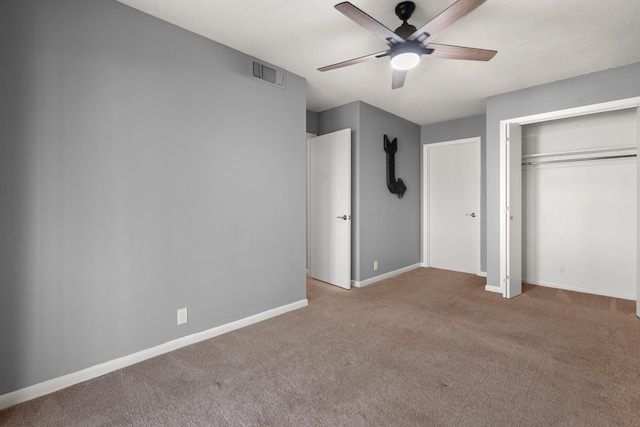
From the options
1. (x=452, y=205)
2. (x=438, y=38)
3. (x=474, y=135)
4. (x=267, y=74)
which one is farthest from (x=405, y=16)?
(x=452, y=205)

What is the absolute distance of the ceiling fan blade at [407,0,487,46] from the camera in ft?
5.68

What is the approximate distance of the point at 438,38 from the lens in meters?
2.63

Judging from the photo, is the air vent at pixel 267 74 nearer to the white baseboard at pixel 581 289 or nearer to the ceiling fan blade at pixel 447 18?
the ceiling fan blade at pixel 447 18

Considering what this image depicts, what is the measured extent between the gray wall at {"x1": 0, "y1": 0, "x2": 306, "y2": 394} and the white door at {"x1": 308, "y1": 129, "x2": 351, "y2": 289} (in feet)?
4.31

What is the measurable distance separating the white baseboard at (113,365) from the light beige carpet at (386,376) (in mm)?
54

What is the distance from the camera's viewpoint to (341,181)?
13.8ft

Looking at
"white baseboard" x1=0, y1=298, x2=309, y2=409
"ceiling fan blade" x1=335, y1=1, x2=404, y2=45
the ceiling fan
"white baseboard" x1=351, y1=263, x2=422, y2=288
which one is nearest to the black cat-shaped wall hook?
"white baseboard" x1=351, y1=263, x2=422, y2=288

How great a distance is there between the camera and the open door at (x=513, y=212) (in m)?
3.85

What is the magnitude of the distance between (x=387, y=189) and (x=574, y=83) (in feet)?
8.25

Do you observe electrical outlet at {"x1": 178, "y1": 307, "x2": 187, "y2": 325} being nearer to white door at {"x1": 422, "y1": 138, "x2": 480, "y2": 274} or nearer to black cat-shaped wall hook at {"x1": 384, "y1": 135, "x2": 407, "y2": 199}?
black cat-shaped wall hook at {"x1": 384, "y1": 135, "x2": 407, "y2": 199}

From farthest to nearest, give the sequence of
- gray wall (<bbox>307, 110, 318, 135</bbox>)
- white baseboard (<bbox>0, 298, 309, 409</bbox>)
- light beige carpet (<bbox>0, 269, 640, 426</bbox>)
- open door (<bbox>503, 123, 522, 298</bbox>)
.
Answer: gray wall (<bbox>307, 110, 318, 135</bbox>), open door (<bbox>503, 123, 522, 298</bbox>), white baseboard (<bbox>0, 298, 309, 409</bbox>), light beige carpet (<bbox>0, 269, 640, 426</bbox>)

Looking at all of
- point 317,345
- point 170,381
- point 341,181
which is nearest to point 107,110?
point 170,381

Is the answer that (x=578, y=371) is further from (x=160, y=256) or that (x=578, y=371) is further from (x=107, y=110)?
(x=107, y=110)

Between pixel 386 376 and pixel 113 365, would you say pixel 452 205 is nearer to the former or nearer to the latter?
pixel 386 376
